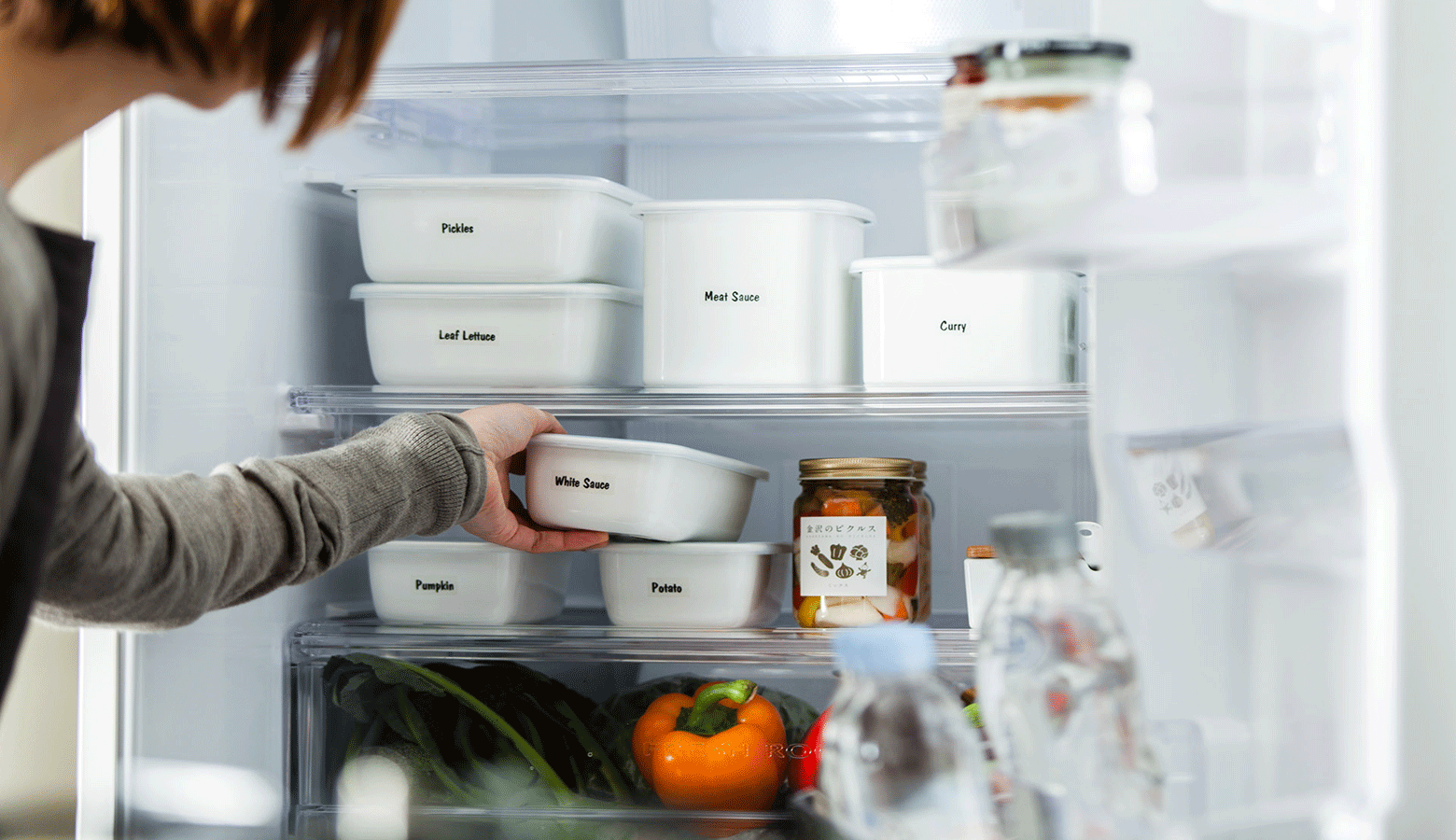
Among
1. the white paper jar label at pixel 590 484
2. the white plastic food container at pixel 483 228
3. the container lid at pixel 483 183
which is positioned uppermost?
the container lid at pixel 483 183

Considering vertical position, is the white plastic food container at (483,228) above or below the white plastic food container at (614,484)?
above

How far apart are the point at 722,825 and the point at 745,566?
0.31 metres

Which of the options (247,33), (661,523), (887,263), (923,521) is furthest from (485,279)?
(247,33)

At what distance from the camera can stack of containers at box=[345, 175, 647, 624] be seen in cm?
146

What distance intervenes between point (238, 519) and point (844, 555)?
679 millimetres

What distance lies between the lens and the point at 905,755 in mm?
639

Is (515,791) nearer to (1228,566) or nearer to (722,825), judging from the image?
(722,825)

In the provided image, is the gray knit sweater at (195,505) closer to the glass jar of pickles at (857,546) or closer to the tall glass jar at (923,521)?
the glass jar of pickles at (857,546)

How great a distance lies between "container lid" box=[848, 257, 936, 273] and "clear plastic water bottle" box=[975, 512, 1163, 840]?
0.73 m

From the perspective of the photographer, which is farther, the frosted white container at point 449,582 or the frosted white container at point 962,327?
the frosted white container at point 449,582

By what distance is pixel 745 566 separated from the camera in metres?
1.45

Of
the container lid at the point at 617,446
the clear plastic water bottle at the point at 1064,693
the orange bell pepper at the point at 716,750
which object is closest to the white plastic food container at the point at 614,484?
the container lid at the point at 617,446

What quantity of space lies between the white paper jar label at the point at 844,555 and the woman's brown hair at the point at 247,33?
2.54 ft

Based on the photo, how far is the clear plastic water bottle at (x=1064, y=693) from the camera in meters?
0.65
